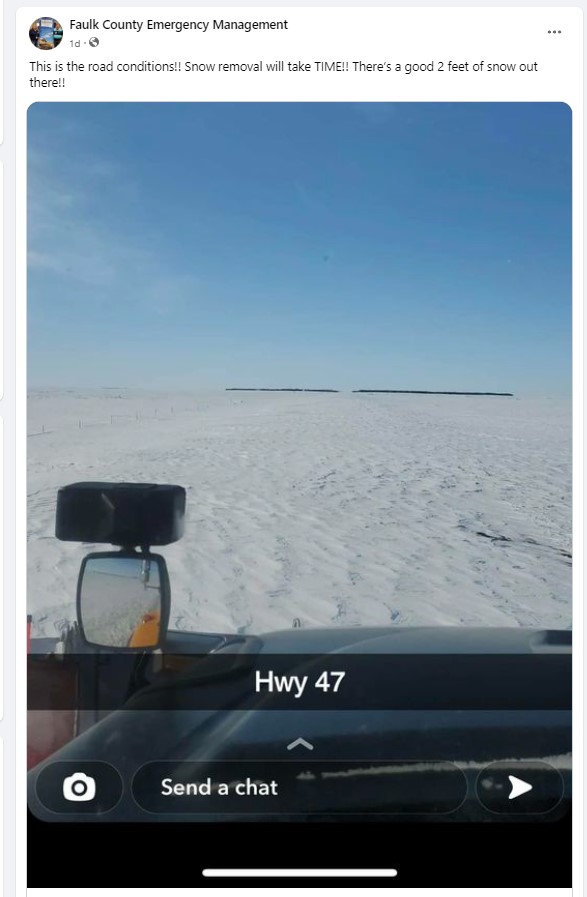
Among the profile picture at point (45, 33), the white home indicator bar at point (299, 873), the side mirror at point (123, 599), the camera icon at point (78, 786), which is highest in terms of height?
the profile picture at point (45, 33)

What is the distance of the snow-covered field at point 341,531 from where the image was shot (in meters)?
5.22

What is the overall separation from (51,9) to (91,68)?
0.17 meters

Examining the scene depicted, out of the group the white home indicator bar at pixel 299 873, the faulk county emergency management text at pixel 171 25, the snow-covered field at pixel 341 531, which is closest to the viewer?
the white home indicator bar at pixel 299 873

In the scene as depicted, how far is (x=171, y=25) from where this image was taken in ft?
5.74

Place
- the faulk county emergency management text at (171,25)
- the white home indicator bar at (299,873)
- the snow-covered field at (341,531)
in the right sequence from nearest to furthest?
the white home indicator bar at (299,873) < the faulk county emergency management text at (171,25) < the snow-covered field at (341,531)

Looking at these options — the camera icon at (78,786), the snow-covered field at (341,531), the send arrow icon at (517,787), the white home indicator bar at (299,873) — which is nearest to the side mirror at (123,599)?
the camera icon at (78,786)

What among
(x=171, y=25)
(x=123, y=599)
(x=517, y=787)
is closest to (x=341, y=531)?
(x=123, y=599)

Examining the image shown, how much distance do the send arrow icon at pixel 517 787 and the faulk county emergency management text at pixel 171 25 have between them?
6.03ft

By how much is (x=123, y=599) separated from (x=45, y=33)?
1.44 metres

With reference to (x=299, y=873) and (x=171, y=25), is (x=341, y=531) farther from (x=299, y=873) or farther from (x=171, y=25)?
(x=171, y=25)

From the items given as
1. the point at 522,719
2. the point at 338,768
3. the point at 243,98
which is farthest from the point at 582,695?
the point at 243,98

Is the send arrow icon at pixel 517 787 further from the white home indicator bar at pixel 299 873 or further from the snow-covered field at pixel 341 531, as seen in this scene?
the snow-covered field at pixel 341 531

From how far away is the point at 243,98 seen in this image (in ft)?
5.84

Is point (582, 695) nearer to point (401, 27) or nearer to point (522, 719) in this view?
point (522, 719)
